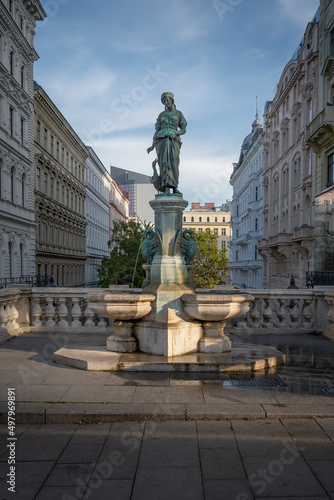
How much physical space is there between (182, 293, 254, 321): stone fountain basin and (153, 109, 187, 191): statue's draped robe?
95.8 inches

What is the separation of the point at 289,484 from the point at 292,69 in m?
38.1

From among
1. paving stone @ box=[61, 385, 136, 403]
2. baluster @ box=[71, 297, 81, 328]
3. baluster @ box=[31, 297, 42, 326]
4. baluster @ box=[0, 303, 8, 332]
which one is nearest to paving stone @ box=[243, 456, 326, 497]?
paving stone @ box=[61, 385, 136, 403]

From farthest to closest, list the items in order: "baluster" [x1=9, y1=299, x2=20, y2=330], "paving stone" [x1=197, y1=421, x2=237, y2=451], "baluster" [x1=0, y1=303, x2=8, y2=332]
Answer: "baluster" [x1=9, y1=299, x2=20, y2=330] < "baluster" [x1=0, y1=303, x2=8, y2=332] < "paving stone" [x1=197, y1=421, x2=237, y2=451]

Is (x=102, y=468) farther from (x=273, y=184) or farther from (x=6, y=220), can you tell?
(x=273, y=184)

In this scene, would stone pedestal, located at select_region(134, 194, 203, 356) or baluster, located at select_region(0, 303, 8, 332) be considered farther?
baluster, located at select_region(0, 303, 8, 332)

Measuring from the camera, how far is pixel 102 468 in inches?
149

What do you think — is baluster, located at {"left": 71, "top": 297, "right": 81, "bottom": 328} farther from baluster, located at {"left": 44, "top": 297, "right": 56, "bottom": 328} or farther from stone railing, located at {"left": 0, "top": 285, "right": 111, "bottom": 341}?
baluster, located at {"left": 44, "top": 297, "right": 56, "bottom": 328}

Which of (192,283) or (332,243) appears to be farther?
(332,243)

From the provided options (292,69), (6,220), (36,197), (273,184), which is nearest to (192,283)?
(6,220)

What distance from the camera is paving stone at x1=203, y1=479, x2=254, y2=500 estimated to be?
3350 millimetres

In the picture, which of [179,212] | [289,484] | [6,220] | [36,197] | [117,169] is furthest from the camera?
[117,169]

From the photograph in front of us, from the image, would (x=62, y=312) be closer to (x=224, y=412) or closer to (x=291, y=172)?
(x=224, y=412)

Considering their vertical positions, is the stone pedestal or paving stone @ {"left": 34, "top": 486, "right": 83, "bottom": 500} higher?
the stone pedestal

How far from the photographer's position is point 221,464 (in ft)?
12.6
